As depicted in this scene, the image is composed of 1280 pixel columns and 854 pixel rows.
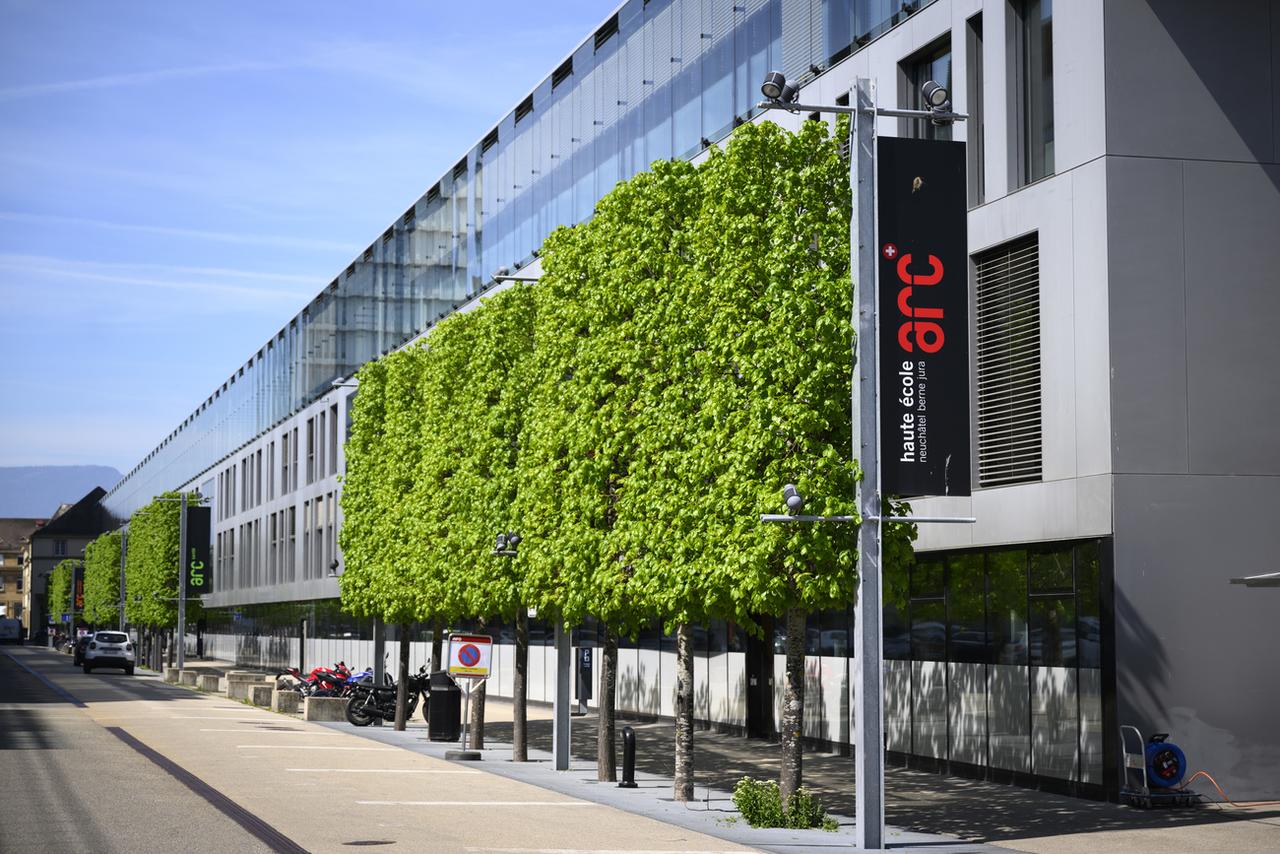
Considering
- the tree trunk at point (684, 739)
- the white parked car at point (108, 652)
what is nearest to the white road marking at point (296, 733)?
the tree trunk at point (684, 739)

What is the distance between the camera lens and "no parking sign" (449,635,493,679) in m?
28.3

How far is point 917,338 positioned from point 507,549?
1139cm

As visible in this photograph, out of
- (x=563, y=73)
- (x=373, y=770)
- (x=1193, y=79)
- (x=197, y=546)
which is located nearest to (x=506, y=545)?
(x=373, y=770)

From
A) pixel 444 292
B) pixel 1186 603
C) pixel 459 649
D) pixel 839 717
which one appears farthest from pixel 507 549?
pixel 444 292

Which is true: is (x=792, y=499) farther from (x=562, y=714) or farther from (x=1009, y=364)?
(x=562, y=714)

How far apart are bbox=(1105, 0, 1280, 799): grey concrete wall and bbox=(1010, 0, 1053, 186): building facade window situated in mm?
1583

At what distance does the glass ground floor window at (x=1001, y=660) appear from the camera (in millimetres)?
21609

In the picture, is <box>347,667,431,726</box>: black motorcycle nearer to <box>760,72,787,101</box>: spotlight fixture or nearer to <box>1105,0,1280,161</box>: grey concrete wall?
<box>1105,0,1280,161</box>: grey concrete wall

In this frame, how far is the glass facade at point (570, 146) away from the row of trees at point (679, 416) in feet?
21.4

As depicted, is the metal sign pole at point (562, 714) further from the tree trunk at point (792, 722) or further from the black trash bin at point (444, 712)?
the tree trunk at point (792, 722)

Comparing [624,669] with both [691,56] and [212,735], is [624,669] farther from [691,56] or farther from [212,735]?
[691,56]

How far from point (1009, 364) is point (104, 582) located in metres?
106

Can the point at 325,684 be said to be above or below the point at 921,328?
below

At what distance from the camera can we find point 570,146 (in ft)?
141
